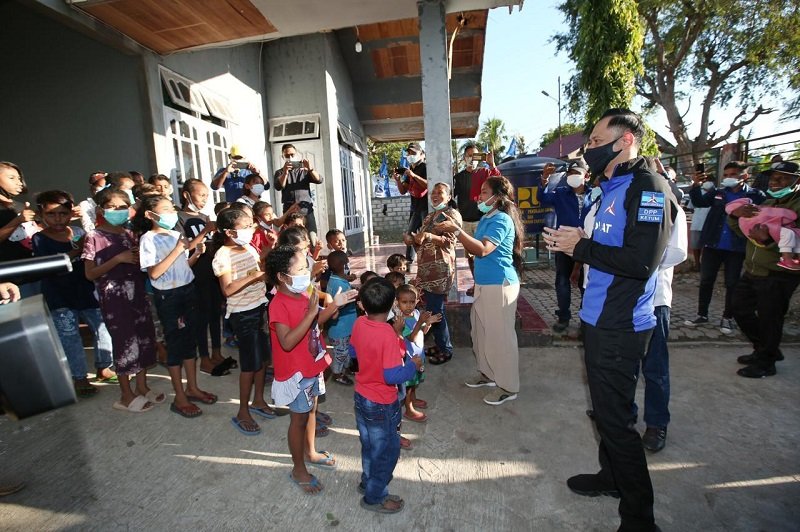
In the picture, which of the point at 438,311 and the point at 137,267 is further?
the point at 438,311

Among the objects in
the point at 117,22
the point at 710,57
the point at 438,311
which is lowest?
the point at 438,311

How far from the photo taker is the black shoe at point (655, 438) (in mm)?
2859

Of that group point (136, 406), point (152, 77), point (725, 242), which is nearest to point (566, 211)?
point (725, 242)

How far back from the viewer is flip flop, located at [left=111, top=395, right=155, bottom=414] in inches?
140

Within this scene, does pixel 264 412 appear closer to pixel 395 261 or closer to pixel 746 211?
pixel 395 261

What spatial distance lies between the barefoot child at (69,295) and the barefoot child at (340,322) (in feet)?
7.43

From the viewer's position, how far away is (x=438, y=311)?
14.4ft

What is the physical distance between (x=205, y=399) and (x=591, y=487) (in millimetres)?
3093

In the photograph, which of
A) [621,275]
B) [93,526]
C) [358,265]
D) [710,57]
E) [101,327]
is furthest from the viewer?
[710,57]

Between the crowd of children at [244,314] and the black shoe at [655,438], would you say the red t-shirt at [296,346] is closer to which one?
the crowd of children at [244,314]

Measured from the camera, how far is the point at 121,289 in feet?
11.5

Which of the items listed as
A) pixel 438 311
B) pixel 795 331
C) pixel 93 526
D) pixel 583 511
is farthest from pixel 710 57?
pixel 93 526

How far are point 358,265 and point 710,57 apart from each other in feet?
66.9

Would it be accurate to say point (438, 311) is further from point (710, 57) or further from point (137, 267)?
point (710, 57)
